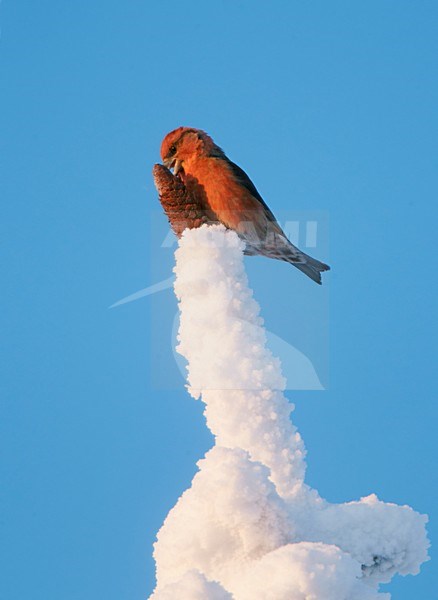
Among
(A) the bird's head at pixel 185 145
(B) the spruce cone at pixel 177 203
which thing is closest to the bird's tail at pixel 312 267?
(B) the spruce cone at pixel 177 203

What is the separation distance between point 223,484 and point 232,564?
0.25 meters

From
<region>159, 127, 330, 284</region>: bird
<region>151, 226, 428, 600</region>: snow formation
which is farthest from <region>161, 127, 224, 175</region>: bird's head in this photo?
<region>151, 226, 428, 600</region>: snow formation

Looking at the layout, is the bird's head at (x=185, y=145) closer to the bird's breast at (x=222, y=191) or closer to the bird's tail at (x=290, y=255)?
the bird's breast at (x=222, y=191)

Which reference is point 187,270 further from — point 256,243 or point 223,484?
point 223,484

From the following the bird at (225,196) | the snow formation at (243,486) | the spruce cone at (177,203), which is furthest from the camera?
the bird at (225,196)

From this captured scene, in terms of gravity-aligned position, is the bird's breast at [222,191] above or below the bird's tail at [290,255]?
above

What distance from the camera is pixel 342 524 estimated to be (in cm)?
315
